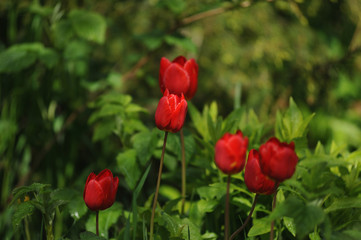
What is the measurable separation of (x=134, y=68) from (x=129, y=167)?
821 millimetres

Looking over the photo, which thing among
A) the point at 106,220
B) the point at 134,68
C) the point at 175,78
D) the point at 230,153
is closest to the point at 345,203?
the point at 230,153

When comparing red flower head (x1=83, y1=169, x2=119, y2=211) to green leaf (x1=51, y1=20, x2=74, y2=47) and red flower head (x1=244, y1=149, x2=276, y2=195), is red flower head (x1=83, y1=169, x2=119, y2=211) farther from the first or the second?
green leaf (x1=51, y1=20, x2=74, y2=47)

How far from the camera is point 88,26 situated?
5.61ft

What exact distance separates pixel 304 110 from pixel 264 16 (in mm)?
640

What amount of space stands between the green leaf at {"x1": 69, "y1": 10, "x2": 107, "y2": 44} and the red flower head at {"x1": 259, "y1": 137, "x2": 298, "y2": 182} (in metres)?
0.99

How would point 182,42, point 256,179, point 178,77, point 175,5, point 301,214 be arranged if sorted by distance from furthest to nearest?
point 182,42, point 175,5, point 178,77, point 256,179, point 301,214

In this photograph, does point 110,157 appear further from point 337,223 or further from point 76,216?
point 337,223

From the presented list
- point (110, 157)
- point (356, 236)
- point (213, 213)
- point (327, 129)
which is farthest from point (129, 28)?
point (356, 236)

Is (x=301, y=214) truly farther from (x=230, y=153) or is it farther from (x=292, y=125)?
(x=292, y=125)

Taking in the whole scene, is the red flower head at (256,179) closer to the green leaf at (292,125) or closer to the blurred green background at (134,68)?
the green leaf at (292,125)

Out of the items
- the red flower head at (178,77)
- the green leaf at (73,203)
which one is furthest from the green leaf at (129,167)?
the red flower head at (178,77)

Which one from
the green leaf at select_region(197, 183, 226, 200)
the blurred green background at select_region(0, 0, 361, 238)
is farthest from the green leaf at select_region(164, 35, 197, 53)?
the green leaf at select_region(197, 183, 226, 200)

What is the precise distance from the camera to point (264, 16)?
263cm

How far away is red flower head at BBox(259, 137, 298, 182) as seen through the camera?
866 mm
